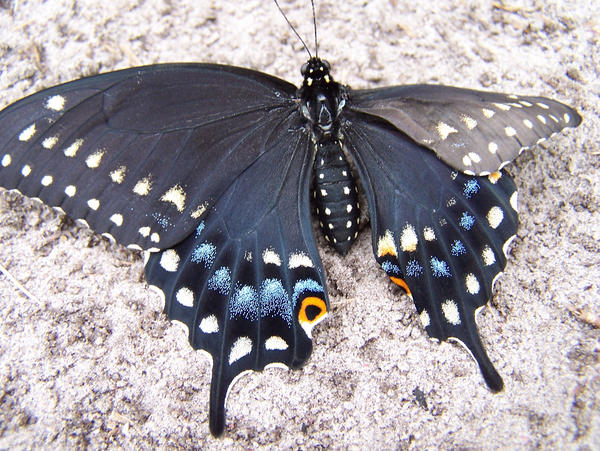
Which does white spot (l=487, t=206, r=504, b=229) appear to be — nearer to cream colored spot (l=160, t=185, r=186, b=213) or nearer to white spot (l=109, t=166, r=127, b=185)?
cream colored spot (l=160, t=185, r=186, b=213)

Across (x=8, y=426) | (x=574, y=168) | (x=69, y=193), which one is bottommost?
(x=8, y=426)

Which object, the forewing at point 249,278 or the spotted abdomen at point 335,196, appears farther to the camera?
the spotted abdomen at point 335,196

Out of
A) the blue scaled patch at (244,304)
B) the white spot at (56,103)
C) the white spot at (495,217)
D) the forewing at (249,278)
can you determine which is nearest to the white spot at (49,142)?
the white spot at (56,103)

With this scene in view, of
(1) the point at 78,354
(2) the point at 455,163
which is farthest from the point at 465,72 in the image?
(1) the point at 78,354

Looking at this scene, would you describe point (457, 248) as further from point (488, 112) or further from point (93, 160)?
point (93, 160)

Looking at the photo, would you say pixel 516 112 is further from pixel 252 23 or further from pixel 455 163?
pixel 252 23

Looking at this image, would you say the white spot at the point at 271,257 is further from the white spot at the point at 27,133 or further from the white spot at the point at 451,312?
the white spot at the point at 27,133
